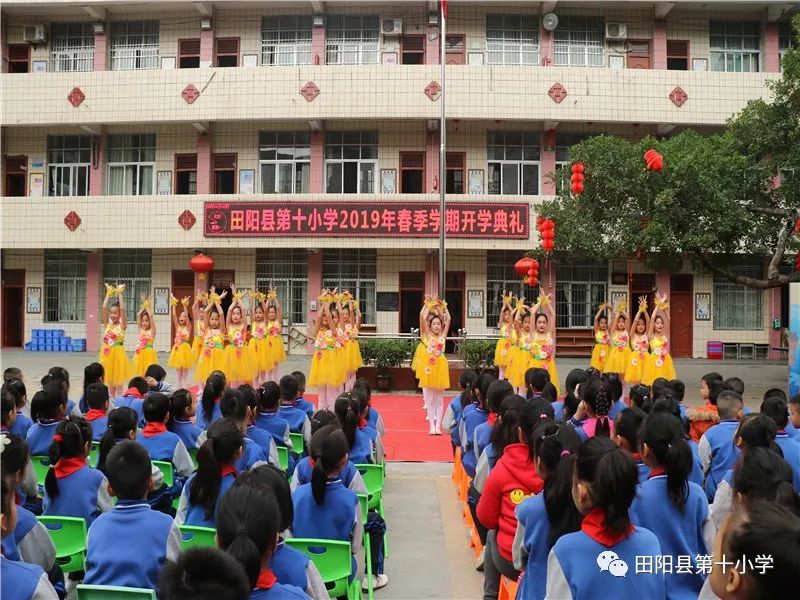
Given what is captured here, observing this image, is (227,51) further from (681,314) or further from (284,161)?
(681,314)

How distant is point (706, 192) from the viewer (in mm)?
10531

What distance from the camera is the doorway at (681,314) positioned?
17.8 meters

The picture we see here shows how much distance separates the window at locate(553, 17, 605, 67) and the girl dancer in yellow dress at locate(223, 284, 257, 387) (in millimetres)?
11945

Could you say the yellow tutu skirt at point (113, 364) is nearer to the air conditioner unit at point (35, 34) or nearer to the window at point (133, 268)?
the window at point (133, 268)

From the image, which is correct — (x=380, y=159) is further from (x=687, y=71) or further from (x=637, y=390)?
(x=637, y=390)

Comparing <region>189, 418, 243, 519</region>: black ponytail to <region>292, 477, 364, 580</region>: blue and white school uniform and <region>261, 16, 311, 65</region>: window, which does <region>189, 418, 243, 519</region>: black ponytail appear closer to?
<region>292, 477, 364, 580</region>: blue and white school uniform

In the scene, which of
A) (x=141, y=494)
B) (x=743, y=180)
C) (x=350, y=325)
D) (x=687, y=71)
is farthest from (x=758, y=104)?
(x=141, y=494)

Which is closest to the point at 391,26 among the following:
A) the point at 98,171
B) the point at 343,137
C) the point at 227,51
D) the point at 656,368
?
the point at 343,137

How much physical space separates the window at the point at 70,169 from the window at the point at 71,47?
6.23 feet

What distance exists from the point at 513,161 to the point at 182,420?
14304 millimetres

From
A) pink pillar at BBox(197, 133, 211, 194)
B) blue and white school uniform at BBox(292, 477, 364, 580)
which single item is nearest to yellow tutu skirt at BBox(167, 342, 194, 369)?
blue and white school uniform at BBox(292, 477, 364, 580)

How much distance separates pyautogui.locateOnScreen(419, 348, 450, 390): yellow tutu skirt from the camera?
8.62 meters

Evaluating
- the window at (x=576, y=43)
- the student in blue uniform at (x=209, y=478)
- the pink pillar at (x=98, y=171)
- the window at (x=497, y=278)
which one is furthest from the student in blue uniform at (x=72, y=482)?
the window at (x=576, y=43)

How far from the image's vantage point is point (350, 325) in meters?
10.6
